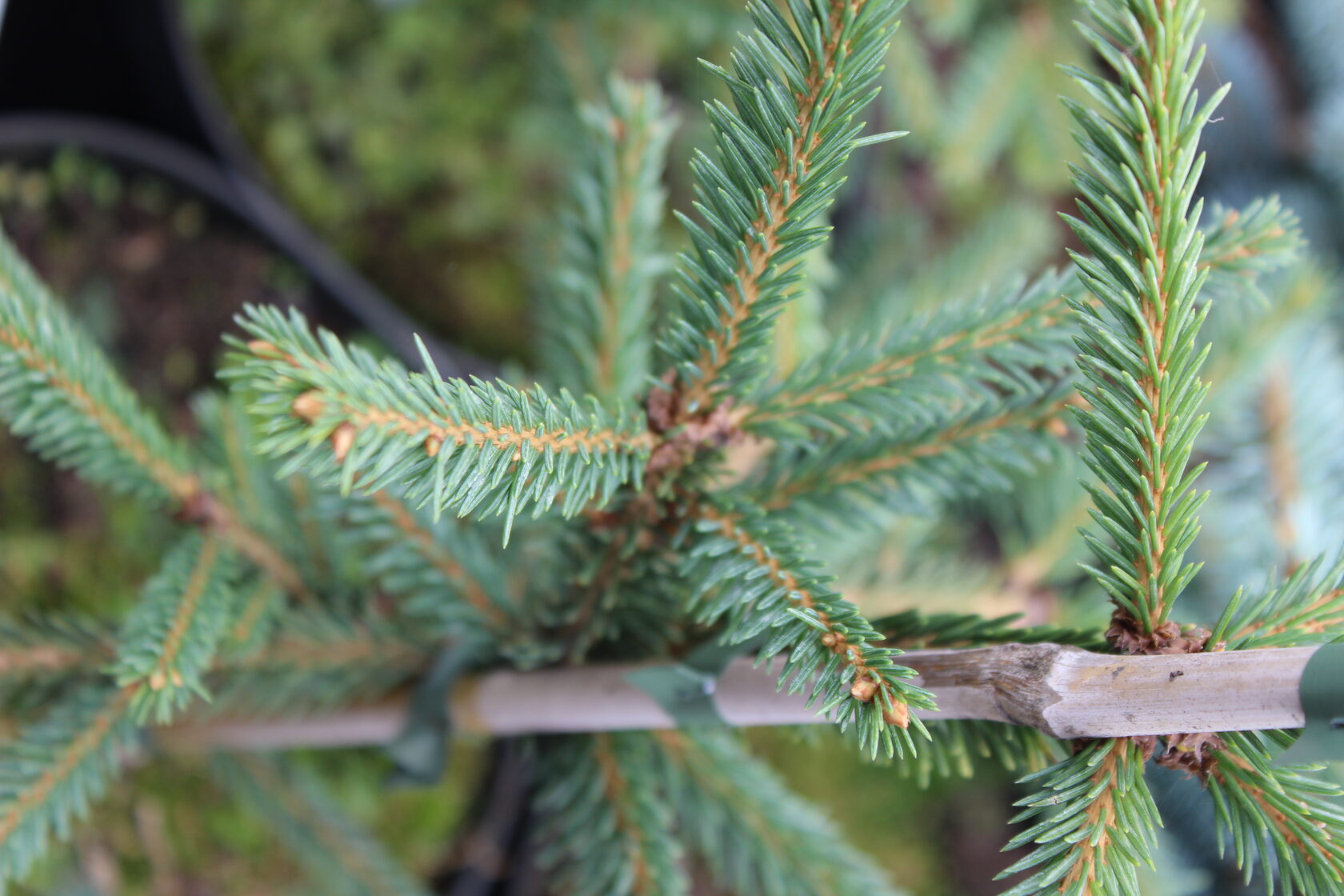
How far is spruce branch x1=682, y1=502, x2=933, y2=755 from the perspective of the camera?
15.0 inches

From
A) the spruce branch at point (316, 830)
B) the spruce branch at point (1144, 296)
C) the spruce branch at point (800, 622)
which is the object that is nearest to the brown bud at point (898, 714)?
the spruce branch at point (800, 622)

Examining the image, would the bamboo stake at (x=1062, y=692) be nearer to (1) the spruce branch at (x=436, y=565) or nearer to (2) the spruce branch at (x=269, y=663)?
(1) the spruce branch at (x=436, y=565)

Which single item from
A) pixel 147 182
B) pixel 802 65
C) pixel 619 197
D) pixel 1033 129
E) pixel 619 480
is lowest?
pixel 619 480

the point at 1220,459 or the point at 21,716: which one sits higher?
the point at 1220,459

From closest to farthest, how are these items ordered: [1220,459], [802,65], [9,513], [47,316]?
[802,65], [47,316], [9,513], [1220,459]

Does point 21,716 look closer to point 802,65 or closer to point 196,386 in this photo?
point 196,386

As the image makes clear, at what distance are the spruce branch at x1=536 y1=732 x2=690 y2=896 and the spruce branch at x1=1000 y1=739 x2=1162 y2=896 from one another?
10.1 inches

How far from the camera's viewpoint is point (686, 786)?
0.64 m

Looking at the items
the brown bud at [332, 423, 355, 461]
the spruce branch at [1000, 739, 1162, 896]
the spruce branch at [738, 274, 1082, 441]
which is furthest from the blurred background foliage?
the brown bud at [332, 423, 355, 461]

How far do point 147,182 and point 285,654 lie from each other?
0.67m

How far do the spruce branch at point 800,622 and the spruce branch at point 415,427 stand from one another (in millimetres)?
76

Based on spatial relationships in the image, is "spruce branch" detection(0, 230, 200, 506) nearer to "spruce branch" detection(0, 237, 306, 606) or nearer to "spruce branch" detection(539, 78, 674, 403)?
"spruce branch" detection(0, 237, 306, 606)

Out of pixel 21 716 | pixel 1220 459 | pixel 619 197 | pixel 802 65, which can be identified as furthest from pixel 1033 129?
pixel 21 716

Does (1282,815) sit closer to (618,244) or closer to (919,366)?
(919,366)
